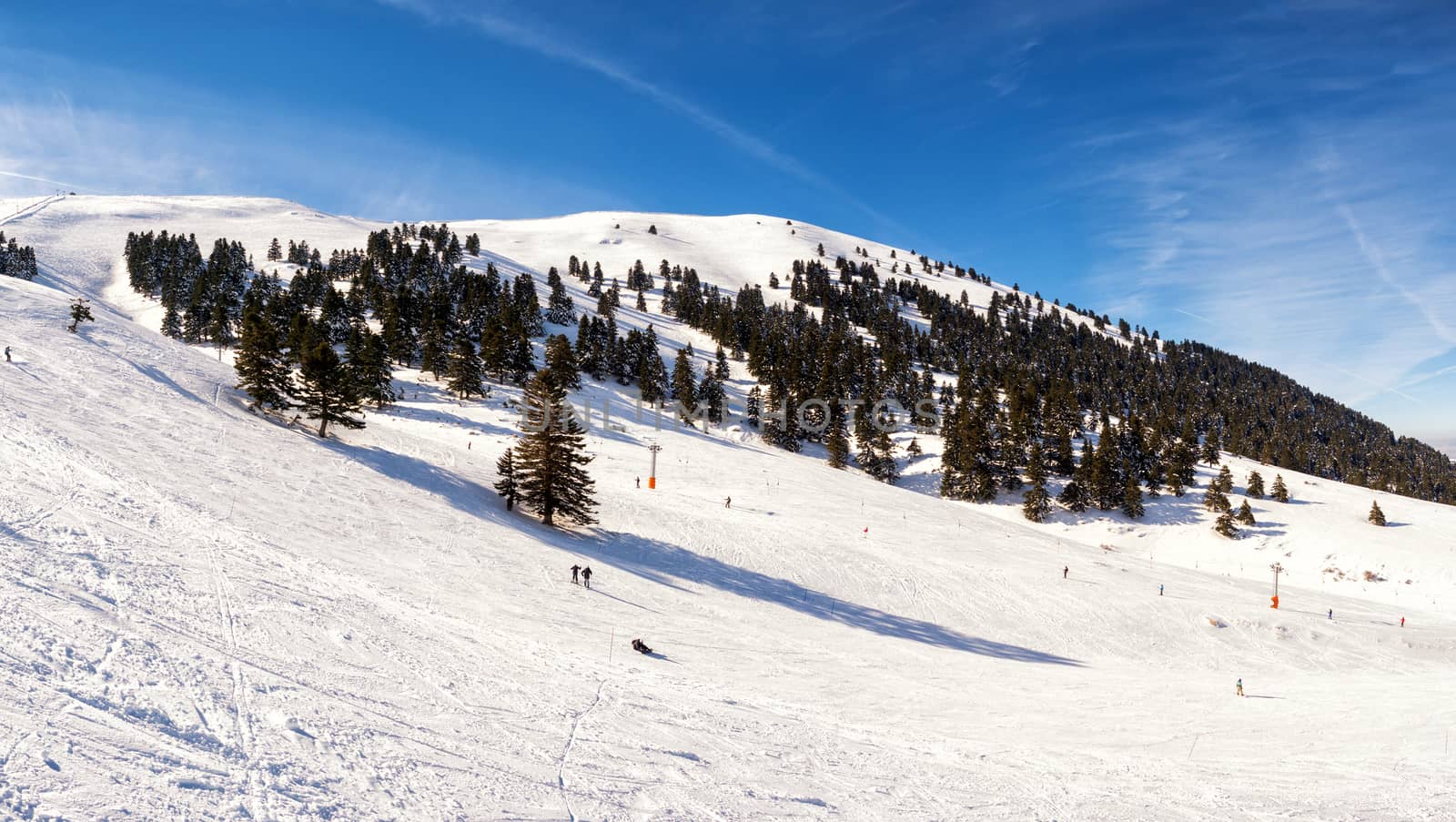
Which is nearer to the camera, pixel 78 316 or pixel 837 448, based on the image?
pixel 78 316

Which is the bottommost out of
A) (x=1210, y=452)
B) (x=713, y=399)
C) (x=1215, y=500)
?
(x=1215, y=500)

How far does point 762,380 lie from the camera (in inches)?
4154

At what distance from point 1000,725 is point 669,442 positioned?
154ft

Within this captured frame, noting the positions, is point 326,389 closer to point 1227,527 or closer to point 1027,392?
point 1227,527

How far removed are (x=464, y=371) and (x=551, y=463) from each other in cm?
3828

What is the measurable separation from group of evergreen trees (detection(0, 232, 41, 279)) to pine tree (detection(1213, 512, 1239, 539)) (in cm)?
16031

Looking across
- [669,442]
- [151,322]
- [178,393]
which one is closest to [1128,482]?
[669,442]

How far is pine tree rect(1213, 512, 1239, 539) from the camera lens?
203 feet

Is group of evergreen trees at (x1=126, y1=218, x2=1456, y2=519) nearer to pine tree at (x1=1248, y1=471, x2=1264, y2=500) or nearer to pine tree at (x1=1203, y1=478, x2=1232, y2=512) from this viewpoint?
pine tree at (x1=1248, y1=471, x2=1264, y2=500)

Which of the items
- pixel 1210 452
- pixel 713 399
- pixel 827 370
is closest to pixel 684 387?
pixel 713 399

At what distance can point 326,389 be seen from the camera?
4109cm

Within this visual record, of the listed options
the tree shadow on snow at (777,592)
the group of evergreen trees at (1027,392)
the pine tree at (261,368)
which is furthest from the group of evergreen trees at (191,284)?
the group of evergreen trees at (1027,392)

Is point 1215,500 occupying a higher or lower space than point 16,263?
lower

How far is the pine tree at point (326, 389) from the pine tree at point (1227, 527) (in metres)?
78.0
